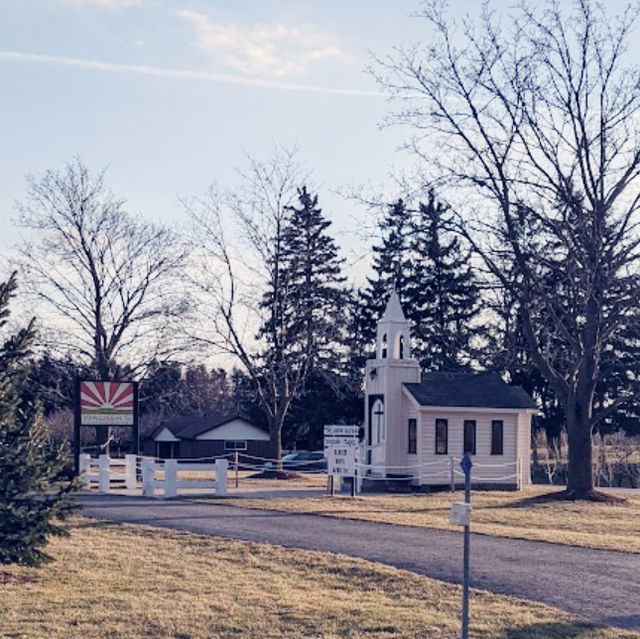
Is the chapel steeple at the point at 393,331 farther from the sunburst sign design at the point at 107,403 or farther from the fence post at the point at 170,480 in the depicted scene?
the fence post at the point at 170,480

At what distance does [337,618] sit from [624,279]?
21.1 m

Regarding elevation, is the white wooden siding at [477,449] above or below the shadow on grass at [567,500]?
above

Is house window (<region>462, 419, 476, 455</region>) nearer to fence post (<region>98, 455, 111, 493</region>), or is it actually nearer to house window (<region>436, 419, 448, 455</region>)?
house window (<region>436, 419, 448, 455</region>)

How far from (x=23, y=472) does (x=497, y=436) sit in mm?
26146

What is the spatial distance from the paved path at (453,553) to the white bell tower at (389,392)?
41.1 ft

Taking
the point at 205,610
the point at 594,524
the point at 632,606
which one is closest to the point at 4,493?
the point at 205,610

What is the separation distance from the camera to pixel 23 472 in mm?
12852

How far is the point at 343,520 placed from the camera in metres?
21.7

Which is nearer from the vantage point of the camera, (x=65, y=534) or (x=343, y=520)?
(x=65, y=534)

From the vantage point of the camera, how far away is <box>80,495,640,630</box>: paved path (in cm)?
1243

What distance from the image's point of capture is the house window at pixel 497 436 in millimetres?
Answer: 36938

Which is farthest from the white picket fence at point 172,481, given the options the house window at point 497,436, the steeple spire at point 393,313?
the house window at point 497,436

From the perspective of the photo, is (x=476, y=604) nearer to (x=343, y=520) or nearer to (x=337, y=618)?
(x=337, y=618)

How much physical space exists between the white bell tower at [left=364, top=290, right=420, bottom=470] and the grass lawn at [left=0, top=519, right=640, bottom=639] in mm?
20057
